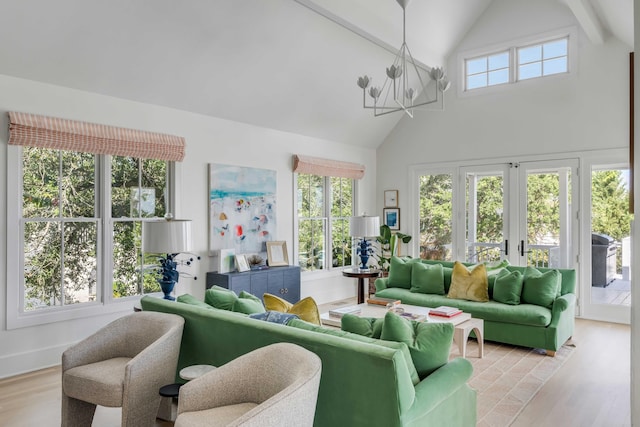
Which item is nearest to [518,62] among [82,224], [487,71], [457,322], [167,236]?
[487,71]

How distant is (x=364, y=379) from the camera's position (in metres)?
2.08

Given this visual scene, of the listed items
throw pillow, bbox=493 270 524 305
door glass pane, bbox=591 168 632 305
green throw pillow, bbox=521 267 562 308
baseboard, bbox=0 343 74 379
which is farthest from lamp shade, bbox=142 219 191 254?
door glass pane, bbox=591 168 632 305

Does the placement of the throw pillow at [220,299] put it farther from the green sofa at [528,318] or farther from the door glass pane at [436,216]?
the door glass pane at [436,216]

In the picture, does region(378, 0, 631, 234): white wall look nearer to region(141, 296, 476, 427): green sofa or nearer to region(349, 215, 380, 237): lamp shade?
region(349, 215, 380, 237): lamp shade

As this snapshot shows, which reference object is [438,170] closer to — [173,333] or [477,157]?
[477,157]

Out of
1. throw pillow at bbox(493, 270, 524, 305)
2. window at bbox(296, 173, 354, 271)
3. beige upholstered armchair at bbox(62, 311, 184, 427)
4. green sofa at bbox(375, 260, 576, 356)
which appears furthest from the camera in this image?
window at bbox(296, 173, 354, 271)

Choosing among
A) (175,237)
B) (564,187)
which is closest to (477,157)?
(564,187)

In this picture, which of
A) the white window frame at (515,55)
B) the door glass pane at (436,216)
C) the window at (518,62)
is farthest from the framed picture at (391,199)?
the window at (518,62)

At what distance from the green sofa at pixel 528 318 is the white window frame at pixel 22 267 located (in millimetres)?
3306

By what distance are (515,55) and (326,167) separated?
319cm

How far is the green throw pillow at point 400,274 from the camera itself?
569 centimetres

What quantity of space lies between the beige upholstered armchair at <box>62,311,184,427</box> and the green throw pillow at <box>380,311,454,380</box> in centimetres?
131

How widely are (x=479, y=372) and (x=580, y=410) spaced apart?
0.88 m

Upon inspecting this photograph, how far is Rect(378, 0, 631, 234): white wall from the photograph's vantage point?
5707 mm
